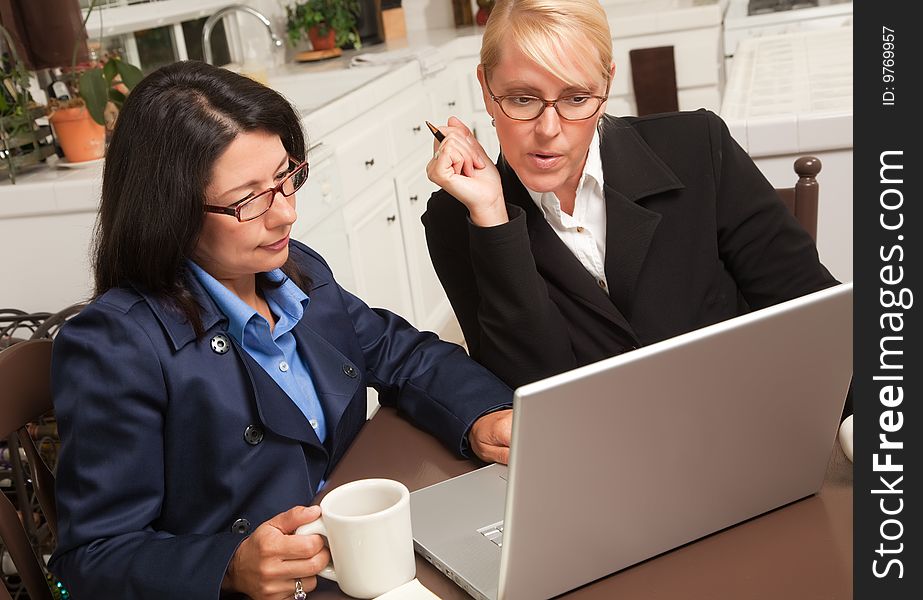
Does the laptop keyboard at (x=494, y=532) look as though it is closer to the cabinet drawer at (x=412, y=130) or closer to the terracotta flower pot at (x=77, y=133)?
the terracotta flower pot at (x=77, y=133)

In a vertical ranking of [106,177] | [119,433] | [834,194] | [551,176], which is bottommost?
[834,194]

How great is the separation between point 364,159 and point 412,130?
541mm

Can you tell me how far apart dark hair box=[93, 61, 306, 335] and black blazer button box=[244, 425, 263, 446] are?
5.1 inches

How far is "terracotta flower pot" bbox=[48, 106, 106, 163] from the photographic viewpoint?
233cm

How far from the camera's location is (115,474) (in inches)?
41.5

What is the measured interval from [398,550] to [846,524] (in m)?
0.43

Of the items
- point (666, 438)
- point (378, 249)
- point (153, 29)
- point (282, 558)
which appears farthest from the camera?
point (153, 29)

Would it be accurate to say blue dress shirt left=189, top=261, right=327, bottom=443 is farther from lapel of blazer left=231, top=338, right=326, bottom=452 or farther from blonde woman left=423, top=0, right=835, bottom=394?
blonde woman left=423, top=0, right=835, bottom=394

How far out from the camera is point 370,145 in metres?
3.12

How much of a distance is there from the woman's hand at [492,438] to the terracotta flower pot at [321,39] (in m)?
3.15

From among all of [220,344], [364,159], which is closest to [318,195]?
[364,159]

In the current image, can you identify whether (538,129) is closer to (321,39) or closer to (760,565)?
(760,565)
